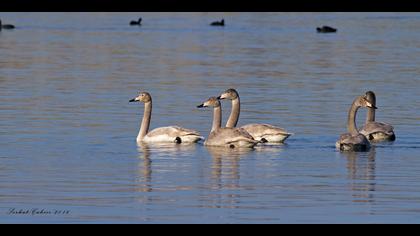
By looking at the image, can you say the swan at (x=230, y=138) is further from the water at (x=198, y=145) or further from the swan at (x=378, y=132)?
the swan at (x=378, y=132)

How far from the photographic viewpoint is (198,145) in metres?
22.9

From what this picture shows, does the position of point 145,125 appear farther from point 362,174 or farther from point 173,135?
point 362,174

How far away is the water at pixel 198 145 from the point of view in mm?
16016

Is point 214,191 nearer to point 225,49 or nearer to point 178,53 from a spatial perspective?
point 178,53

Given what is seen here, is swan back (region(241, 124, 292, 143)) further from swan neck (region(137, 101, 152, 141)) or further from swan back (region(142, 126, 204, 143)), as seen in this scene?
swan neck (region(137, 101, 152, 141))

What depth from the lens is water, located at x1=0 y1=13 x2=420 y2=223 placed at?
631 inches

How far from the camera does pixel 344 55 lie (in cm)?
5066

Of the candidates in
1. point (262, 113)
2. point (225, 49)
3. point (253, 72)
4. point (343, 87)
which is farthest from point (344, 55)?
point (262, 113)

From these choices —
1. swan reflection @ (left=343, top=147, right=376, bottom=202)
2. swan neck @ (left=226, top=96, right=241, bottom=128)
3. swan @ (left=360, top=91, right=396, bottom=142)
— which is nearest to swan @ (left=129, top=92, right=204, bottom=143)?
swan neck @ (left=226, top=96, right=241, bottom=128)

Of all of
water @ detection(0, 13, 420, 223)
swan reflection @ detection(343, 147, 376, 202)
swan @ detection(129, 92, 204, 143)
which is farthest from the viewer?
swan @ detection(129, 92, 204, 143)

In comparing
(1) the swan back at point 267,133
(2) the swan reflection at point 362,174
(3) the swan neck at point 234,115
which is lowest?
(2) the swan reflection at point 362,174

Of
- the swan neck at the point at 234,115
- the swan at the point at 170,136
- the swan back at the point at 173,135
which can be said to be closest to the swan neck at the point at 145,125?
the swan at the point at 170,136

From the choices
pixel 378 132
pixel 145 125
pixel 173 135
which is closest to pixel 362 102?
pixel 378 132
